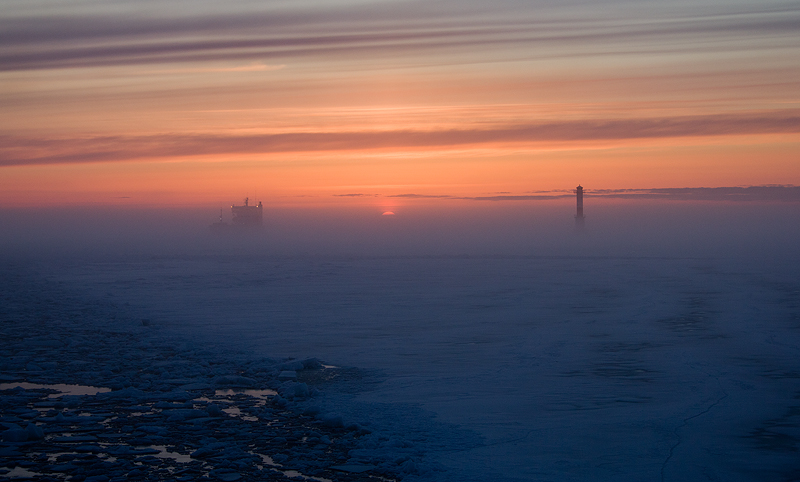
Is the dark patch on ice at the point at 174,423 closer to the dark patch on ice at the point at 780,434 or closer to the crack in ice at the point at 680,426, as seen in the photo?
the crack in ice at the point at 680,426

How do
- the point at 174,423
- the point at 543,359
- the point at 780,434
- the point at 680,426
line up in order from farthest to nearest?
the point at 543,359
the point at 174,423
the point at 680,426
the point at 780,434

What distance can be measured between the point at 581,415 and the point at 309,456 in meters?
3.32

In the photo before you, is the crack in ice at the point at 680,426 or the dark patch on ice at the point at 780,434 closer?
the crack in ice at the point at 680,426

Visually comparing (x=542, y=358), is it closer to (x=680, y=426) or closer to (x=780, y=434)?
(x=680, y=426)

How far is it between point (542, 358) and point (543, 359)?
0.08 m

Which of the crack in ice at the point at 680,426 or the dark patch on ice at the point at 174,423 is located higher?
the dark patch on ice at the point at 174,423

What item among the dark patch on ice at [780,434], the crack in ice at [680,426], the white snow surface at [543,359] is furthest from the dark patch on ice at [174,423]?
the dark patch on ice at [780,434]

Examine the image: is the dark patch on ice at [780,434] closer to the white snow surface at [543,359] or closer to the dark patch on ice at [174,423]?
the white snow surface at [543,359]

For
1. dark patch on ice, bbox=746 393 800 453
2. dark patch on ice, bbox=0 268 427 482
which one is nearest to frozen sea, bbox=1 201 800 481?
dark patch on ice, bbox=746 393 800 453

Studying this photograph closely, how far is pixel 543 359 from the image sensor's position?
11195mm

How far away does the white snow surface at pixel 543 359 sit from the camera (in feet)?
21.9

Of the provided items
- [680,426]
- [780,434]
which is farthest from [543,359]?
[780,434]

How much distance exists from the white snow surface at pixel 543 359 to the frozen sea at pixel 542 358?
0.03 m

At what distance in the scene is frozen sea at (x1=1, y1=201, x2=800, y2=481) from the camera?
666cm
